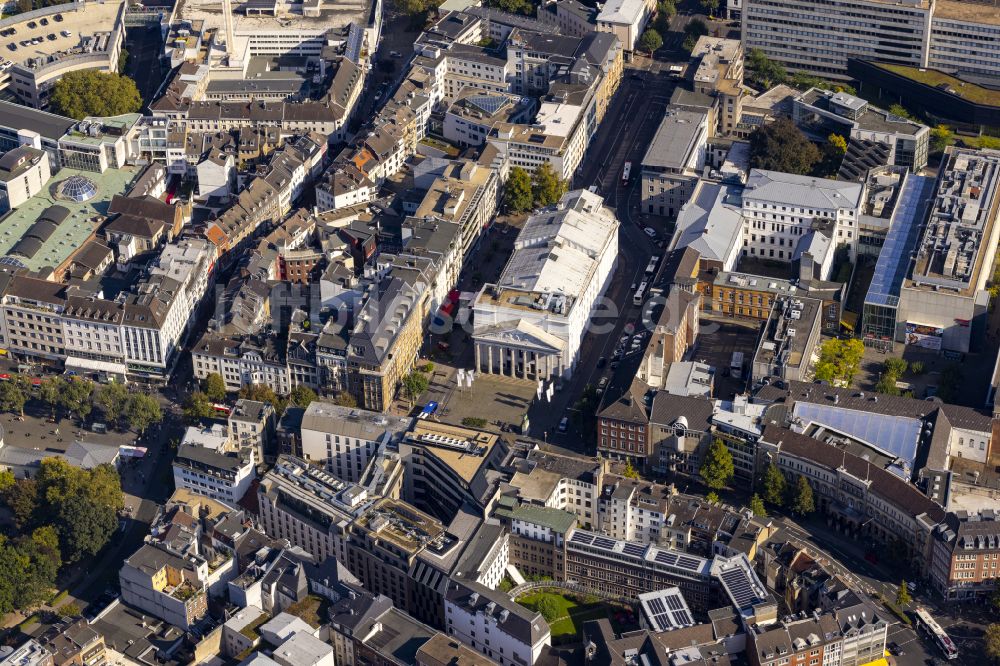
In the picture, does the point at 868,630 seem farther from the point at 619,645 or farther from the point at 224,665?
the point at 224,665

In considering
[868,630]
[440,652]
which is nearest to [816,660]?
[868,630]

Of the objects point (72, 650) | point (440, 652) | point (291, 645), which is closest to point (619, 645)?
point (440, 652)

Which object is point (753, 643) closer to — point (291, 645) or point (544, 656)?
point (544, 656)

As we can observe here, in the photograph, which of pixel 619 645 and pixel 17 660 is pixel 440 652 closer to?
pixel 619 645

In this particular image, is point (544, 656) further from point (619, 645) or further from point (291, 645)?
point (291, 645)

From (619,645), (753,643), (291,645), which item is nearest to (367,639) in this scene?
(291,645)
